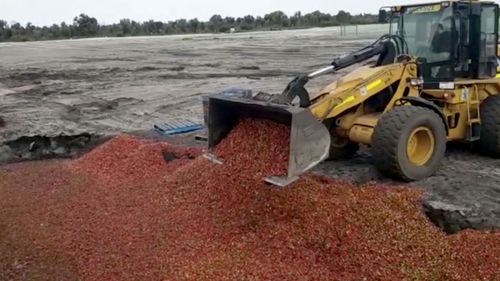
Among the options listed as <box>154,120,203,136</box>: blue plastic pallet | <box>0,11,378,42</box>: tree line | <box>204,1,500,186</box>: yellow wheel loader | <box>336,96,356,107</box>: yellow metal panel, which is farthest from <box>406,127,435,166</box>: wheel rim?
<box>0,11,378,42</box>: tree line

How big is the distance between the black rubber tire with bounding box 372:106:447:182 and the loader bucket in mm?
927

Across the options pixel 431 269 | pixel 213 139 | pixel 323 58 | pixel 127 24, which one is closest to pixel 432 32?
pixel 213 139

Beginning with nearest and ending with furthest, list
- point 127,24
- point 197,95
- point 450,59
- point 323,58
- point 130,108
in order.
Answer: point 450,59, point 130,108, point 197,95, point 323,58, point 127,24

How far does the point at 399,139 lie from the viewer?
6531 millimetres

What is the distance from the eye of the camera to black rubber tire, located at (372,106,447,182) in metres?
6.55

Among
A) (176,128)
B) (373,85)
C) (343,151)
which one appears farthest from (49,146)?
(373,85)

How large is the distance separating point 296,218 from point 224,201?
811 millimetres

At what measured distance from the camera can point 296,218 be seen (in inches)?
219

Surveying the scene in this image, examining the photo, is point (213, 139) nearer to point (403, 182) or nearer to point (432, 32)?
point (403, 182)

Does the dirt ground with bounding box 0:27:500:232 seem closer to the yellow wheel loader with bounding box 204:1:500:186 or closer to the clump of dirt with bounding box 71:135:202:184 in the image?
the yellow wheel loader with bounding box 204:1:500:186

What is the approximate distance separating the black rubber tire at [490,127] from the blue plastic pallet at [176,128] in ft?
16.5

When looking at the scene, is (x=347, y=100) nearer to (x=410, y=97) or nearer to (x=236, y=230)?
(x=410, y=97)

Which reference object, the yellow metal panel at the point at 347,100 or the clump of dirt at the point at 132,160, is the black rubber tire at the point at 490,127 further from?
the clump of dirt at the point at 132,160

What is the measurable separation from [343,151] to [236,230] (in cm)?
289
